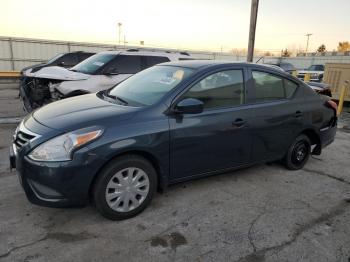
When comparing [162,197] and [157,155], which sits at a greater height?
[157,155]

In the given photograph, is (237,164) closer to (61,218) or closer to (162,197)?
(162,197)

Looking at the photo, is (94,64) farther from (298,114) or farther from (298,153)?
(298,153)

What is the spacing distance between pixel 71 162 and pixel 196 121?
57.2 inches

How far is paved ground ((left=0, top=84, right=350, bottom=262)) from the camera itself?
2895 mm

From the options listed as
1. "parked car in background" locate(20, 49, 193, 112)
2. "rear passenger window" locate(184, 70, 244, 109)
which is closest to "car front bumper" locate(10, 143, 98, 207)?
"rear passenger window" locate(184, 70, 244, 109)

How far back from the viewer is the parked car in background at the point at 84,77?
6812 millimetres

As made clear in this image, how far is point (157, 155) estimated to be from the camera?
344 cm

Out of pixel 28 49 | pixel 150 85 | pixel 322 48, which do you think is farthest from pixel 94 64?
pixel 322 48

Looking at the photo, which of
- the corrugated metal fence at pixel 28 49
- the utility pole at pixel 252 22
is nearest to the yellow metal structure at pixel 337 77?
the utility pole at pixel 252 22

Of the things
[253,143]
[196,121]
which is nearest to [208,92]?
[196,121]

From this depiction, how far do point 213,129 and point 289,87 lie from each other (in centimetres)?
165

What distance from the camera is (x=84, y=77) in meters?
7.10

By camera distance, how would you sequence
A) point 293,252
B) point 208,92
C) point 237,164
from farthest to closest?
1. point 237,164
2. point 208,92
3. point 293,252

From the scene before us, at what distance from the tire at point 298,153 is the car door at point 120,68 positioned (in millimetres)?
4242
